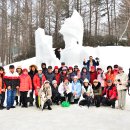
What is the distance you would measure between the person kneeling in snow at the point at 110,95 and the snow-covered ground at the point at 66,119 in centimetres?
33

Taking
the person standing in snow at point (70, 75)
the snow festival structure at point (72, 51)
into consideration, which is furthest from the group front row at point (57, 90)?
the snow festival structure at point (72, 51)

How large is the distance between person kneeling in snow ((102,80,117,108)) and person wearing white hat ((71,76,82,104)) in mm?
810

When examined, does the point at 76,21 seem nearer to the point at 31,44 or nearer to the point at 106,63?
the point at 106,63

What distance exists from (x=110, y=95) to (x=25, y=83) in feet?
8.88

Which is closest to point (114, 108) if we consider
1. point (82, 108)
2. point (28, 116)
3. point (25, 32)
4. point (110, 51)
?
point (82, 108)

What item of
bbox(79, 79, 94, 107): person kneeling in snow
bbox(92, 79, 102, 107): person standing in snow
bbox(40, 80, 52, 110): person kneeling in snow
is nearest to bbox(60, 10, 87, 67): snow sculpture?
bbox(92, 79, 102, 107): person standing in snow

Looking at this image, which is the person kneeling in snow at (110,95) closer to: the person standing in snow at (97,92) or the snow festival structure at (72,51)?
the person standing in snow at (97,92)

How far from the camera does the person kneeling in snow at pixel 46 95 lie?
→ 10344mm

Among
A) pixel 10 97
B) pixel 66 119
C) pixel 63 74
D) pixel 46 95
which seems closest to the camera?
pixel 66 119

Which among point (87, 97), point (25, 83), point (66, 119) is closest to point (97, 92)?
point (87, 97)

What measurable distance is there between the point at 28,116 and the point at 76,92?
228 centimetres

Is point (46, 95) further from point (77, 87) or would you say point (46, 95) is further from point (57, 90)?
point (77, 87)

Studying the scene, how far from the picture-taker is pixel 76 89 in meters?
11.4

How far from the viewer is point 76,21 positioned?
2155 cm
